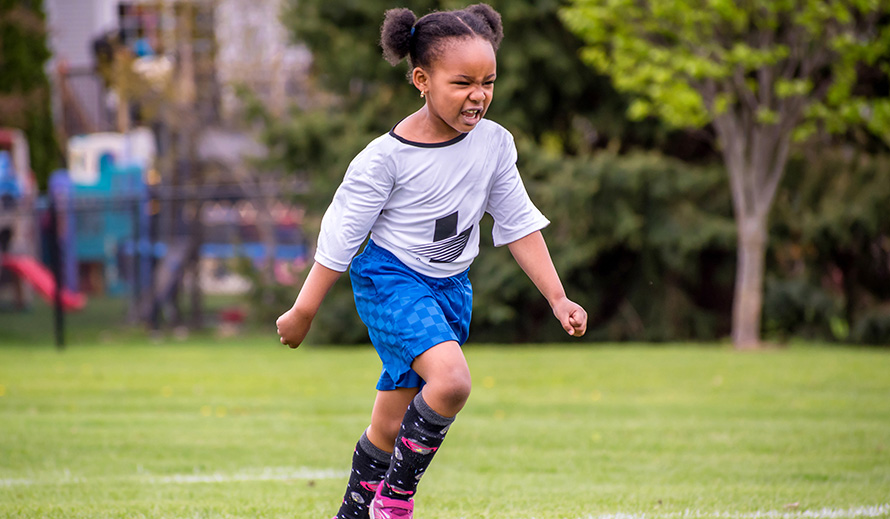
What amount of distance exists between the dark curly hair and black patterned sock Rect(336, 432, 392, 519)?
1.37 m

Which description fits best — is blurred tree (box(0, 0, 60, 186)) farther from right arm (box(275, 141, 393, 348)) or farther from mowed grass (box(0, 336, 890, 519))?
right arm (box(275, 141, 393, 348))

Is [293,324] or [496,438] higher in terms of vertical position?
[293,324]

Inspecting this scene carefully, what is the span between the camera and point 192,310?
18.2 m

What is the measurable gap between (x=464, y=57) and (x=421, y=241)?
63 centimetres

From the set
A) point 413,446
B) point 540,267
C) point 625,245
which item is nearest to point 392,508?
point 413,446

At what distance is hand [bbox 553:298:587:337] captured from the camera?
129 inches

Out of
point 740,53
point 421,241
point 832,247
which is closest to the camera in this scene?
point 421,241

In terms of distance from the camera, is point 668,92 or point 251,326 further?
point 251,326

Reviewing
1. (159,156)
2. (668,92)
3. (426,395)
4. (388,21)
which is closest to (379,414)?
(426,395)

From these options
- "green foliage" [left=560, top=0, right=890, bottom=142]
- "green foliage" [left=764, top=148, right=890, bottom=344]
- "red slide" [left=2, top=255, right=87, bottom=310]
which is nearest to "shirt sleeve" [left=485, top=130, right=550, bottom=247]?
"green foliage" [left=560, top=0, right=890, bottom=142]

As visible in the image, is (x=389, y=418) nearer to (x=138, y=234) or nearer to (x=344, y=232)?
(x=344, y=232)

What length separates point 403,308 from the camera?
321 cm

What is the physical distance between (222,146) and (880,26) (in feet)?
56.7

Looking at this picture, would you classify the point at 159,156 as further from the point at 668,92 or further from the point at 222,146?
the point at 668,92
